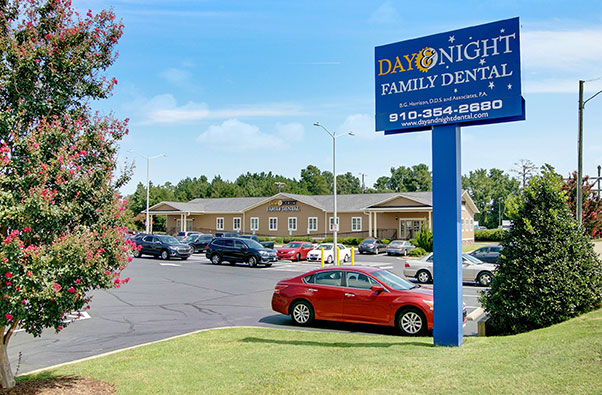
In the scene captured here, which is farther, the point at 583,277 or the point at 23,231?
the point at 583,277

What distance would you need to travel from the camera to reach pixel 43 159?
6.06 m

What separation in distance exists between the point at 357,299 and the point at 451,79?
5.29 meters

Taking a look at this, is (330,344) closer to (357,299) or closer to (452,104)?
(357,299)

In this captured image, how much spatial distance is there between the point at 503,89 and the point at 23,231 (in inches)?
317

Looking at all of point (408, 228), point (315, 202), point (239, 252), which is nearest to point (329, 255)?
point (239, 252)

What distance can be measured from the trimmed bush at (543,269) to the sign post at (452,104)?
4.32 ft

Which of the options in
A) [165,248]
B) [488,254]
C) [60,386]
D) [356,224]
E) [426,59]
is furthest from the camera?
[356,224]

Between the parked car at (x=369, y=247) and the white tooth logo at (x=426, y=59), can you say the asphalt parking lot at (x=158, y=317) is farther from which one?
the parked car at (x=369, y=247)

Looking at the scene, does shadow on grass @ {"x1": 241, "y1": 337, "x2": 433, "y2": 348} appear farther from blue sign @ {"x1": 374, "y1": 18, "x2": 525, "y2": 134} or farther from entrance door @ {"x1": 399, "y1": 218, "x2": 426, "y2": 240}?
entrance door @ {"x1": 399, "y1": 218, "x2": 426, "y2": 240}

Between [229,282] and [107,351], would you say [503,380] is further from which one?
[229,282]

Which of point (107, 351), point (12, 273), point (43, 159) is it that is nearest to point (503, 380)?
point (12, 273)

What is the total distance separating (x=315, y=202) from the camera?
2211 inches

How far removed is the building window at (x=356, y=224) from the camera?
53.7 m

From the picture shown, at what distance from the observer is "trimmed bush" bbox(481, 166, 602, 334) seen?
9.47 meters
